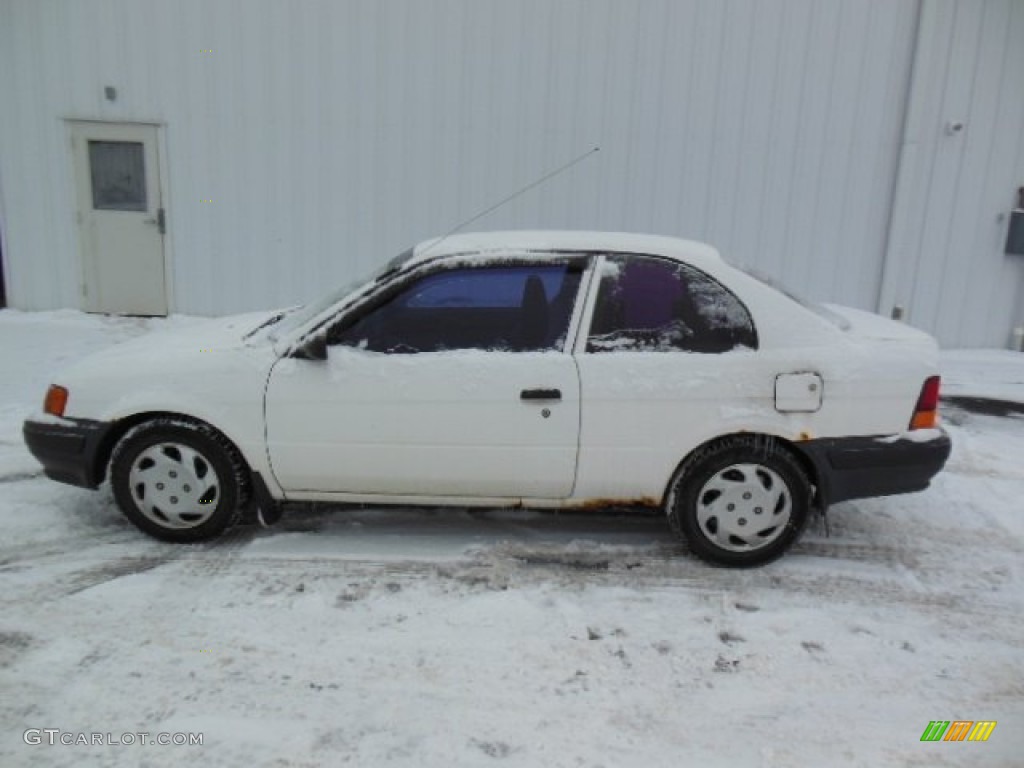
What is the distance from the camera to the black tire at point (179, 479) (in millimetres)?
3912

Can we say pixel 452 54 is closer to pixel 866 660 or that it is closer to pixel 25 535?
pixel 25 535

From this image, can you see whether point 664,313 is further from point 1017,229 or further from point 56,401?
point 1017,229

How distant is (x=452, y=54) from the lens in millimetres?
8688

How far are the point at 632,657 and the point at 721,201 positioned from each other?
21.8 ft

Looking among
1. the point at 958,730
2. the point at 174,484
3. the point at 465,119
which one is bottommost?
the point at 958,730

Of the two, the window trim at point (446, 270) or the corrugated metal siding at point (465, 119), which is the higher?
the corrugated metal siding at point (465, 119)

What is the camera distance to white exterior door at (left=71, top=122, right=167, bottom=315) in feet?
29.8

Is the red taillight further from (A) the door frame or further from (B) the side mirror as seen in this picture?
(A) the door frame

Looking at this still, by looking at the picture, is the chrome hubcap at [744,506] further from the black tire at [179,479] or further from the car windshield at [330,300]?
the black tire at [179,479]

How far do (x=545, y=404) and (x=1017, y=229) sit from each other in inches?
290

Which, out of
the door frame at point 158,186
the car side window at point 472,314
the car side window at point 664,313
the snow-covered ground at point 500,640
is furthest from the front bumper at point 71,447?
the door frame at point 158,186

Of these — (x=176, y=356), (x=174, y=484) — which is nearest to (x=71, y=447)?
(x=174, y=484)

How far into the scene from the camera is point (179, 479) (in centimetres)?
395

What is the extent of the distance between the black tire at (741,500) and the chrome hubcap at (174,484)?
2146 millimetres
